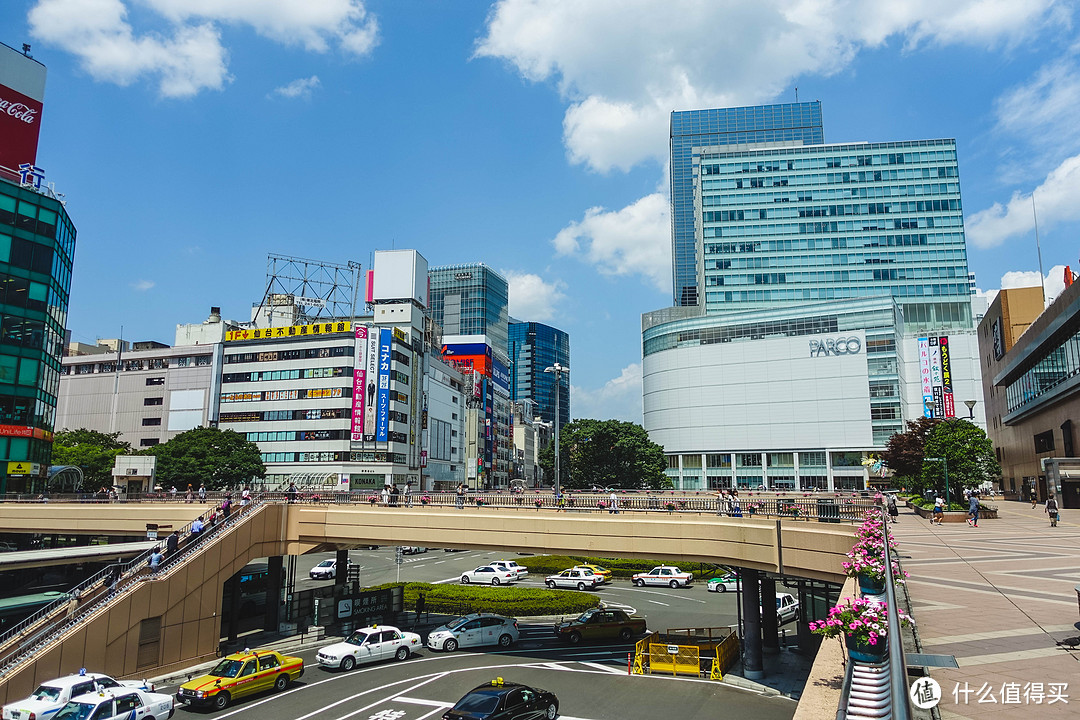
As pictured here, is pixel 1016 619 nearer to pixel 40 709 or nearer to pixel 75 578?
pixel 40 709

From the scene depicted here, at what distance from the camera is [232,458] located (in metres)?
73.3

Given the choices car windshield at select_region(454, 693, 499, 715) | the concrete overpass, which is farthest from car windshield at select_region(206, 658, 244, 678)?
car windshield at select_region(454, 693, 499, 715)

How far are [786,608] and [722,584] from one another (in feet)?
31.9

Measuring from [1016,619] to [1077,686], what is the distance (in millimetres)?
4840

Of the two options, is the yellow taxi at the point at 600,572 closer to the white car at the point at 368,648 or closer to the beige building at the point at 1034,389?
the white car at the point at 368,648

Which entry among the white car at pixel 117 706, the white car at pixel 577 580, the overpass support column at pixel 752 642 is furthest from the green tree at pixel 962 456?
the white car at pixel 117 706

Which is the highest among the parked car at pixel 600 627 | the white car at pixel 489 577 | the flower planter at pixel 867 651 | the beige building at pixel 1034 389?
the beige building at pixel 1034 389

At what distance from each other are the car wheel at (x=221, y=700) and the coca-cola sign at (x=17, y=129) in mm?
46190

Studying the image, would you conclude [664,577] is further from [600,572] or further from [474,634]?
[474,634]

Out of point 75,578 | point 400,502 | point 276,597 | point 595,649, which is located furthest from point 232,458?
point 595,649

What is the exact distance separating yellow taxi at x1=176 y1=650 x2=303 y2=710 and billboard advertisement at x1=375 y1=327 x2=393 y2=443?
59255mm

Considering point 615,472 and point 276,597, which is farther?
point 615,472

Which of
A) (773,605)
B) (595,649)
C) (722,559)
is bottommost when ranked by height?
(595,649)

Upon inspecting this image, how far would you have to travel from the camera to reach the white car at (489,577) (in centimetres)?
5400
